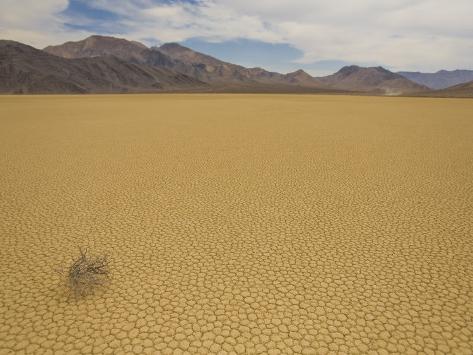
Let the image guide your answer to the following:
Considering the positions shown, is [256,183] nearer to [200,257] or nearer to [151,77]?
[200,257]

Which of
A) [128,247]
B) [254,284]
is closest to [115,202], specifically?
[128,247]

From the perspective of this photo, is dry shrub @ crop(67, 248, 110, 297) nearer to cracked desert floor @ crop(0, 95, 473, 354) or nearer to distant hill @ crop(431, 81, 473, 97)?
cracked desert floor @ crop(0, 95, 473, 354)

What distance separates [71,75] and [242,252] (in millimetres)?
108501

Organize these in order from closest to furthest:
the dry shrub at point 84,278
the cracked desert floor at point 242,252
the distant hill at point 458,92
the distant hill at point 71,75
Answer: the cracked desert floor at point 242,252 < the dry shrub at point 84,278 < the distant hill at point 458,92 < the distant hill at point 71,75

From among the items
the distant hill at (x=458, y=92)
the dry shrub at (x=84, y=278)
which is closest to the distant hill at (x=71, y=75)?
the distant hill at (x=458, y=92)

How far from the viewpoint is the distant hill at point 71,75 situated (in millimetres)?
80688

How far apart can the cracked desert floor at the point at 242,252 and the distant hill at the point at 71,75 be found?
8437cm

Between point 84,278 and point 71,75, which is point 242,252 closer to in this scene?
point 84,278

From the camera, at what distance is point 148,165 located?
34.4 feet

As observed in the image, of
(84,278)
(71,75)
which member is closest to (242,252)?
(84,278)

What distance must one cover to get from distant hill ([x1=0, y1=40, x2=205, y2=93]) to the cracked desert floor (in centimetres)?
8437

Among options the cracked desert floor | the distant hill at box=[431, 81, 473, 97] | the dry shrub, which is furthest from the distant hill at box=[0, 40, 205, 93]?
the dry shrub

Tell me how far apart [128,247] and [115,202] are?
2280 millimetres

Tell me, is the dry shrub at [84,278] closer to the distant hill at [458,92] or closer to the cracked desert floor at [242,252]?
the cracked desert floor at [242,252]
